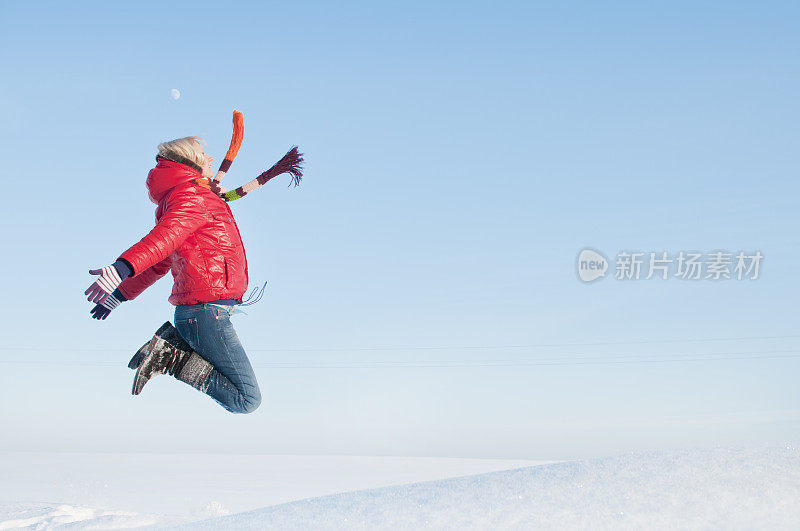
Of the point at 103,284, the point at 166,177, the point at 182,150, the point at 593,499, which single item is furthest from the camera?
the point at 182,150

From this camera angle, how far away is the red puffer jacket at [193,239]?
4.32 meters

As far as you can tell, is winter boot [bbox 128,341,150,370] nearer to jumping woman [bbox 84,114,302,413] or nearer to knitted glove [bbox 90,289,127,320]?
jumping woman [bbox 84,114,302,413]

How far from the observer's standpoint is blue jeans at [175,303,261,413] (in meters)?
4.45

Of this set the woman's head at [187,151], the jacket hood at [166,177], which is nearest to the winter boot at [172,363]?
the jacket hood at [166,177]

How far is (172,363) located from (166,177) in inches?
52.3

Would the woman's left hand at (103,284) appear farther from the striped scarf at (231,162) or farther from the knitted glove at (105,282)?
the striped scarf at (231,162)

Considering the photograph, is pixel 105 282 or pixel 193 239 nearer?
pixel 105 282

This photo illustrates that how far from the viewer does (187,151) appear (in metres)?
4.78

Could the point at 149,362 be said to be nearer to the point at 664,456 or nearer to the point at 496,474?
the point at 496,474

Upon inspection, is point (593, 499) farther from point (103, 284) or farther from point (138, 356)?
point (103, 284)

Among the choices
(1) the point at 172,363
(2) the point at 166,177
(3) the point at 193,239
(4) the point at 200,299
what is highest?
(2) the point at 166,177

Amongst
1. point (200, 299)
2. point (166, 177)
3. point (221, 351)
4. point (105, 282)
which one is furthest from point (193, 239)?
point (221, 351)

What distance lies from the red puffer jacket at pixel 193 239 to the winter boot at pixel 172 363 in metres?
0.31

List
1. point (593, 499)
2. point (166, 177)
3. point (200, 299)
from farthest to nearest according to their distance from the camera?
1. point (166, 177)
2. point (200, 299)
3. point (593, 499)
